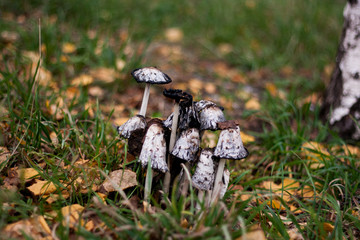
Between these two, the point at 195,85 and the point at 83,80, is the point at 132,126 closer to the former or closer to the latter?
the point at 83,80

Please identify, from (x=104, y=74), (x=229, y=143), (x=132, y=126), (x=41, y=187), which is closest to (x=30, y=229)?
(x=41, y=187)

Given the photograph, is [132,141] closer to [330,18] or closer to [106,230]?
Result: [106,230]

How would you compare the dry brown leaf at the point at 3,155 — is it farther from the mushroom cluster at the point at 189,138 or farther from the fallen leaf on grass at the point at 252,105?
the fallen leaf on grass at the point at 252,105

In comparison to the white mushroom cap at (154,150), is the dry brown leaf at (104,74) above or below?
above

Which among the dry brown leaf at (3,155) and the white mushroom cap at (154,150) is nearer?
the white mushroom cap at (154,150)

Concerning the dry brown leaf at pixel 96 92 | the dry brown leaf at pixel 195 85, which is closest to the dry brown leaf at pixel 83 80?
the dry brown leaf at pixel 96 92

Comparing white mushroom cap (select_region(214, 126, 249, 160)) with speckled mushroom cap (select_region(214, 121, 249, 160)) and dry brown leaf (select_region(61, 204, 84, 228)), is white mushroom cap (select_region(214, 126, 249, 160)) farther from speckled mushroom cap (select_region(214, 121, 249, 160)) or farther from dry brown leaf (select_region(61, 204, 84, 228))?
dry brown leaf (select_region(61, 204, 84, 228))
